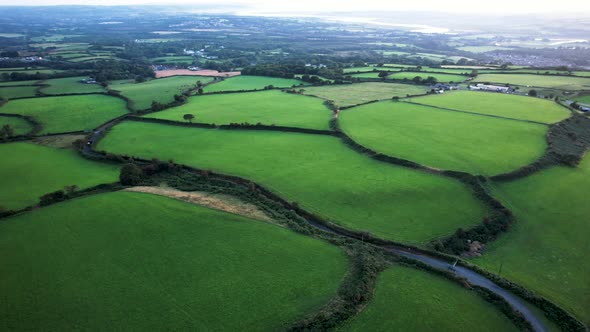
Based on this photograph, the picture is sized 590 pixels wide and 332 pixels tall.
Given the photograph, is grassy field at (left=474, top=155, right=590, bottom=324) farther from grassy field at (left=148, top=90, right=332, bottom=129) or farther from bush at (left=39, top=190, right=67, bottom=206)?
bush at (left=39, top=190, right=67, bottom=206)

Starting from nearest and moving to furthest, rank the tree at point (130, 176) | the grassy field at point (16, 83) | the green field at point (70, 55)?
the tree at point (130, 176)
the grassy field at point (16, 83)
the green field at point (70, 55)

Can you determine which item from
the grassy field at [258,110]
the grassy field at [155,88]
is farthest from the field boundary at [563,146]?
the grassy field at [155,88]

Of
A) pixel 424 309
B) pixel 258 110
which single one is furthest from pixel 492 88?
pixel 424 309

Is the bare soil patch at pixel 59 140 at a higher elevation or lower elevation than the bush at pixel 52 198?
lower

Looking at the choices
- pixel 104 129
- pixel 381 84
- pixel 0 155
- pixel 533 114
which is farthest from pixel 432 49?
pixel 0 155

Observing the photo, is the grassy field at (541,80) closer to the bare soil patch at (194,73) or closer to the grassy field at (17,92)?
the bare soil patch at (194,73)

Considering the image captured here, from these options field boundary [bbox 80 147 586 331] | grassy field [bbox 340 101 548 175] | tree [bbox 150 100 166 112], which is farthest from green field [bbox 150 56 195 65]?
field boundary [bbox 80 147 586 331]
